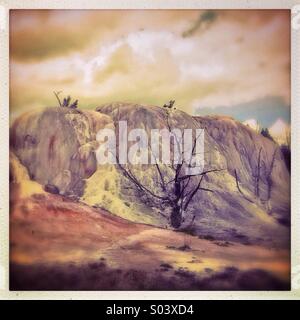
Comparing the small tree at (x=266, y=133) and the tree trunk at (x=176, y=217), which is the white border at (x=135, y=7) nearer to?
the small tree at (x=266, y=133)

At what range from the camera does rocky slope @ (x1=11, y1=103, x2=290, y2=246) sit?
348 cm

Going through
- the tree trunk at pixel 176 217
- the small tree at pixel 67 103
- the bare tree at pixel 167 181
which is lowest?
the tree trunk at pixel 176 217

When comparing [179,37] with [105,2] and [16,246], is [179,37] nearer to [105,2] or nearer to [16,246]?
[105,2]

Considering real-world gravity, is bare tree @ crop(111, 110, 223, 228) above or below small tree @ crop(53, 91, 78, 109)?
below

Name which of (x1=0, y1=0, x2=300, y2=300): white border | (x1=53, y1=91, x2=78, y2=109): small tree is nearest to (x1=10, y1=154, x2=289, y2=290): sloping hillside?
(x1=0, y1=0, x2=300, y2=300): white border

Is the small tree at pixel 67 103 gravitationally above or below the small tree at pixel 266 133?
above

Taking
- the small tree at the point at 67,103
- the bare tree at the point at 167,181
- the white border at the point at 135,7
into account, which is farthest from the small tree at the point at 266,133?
the small tree at the point at 67,103

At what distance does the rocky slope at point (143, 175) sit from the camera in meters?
3.48

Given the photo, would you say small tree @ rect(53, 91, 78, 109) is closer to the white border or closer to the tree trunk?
the white border

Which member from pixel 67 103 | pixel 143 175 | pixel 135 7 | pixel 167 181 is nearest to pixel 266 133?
pixel 167 181

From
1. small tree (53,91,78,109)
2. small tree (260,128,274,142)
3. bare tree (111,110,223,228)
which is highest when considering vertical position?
small tree (53,91,78,109)

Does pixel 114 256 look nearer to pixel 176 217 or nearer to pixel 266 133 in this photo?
pixel 176 217

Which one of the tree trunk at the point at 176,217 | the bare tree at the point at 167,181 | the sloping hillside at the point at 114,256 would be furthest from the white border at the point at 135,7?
the bare tree at the point at 167,181

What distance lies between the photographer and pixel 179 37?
11.4ft
